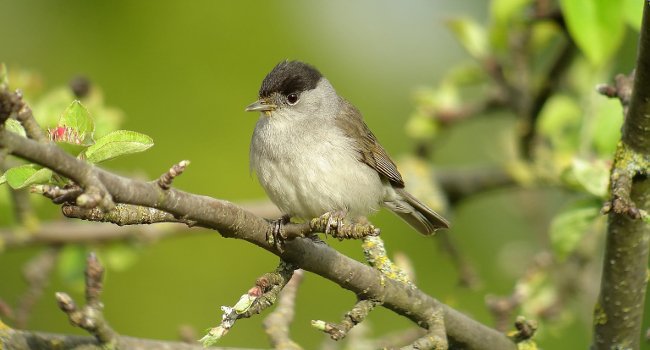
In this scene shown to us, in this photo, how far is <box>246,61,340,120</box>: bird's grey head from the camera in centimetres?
443

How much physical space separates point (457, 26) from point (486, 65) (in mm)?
314

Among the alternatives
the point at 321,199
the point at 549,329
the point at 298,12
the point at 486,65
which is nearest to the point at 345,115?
the point at 321,199

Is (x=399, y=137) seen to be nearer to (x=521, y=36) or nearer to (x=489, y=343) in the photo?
(x=521, y=36)

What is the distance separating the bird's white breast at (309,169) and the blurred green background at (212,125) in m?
1.76

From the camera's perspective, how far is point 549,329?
458 cm

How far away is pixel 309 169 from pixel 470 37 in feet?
5.90

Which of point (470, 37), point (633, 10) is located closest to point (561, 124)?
point (470, 37)

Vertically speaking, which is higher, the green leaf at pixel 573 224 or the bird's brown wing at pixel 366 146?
the bird's brown wing at pixel 366 146

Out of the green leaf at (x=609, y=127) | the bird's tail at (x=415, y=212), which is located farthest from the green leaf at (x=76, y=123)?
the bird's tail at (x=415, y=212)

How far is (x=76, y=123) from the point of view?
2285 millimetres

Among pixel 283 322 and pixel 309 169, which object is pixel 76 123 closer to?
pixel 283 322

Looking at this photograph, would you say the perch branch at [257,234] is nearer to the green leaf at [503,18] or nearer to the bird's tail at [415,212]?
the bird's tail at [415,212]

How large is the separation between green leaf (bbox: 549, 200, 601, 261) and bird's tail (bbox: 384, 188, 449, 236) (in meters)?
1.22

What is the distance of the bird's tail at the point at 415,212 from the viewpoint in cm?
468
